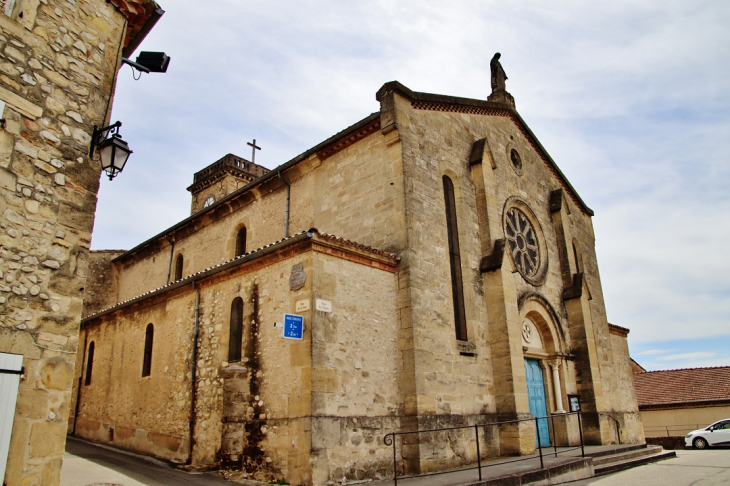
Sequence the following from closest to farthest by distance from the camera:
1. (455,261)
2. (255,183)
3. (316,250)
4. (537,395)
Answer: (316,250) → (455,261) → (537,395) → (255,183)

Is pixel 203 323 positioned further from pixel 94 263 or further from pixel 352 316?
pixel 94 263

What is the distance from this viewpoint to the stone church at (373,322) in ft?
32.9

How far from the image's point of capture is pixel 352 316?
415 inches

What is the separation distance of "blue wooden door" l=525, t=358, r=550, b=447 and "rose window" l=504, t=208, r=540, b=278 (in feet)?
8.96

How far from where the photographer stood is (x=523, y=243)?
16.2 m

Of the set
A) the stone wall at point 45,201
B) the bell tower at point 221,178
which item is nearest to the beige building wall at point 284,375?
the stone wall at point 45,201

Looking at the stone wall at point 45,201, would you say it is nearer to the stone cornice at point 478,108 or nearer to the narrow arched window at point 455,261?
the stone cornice at point 478,108

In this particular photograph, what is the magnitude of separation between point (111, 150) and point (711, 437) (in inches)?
925

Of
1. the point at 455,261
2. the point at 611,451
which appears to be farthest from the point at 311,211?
the point at 611,451

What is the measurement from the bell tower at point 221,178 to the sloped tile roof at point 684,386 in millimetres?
23766

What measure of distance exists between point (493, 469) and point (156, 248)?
16722 mm

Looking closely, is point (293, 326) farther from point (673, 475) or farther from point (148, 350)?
point (673, 475)

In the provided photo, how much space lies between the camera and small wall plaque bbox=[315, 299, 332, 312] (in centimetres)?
990

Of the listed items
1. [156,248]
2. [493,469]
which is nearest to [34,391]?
[493,469]
